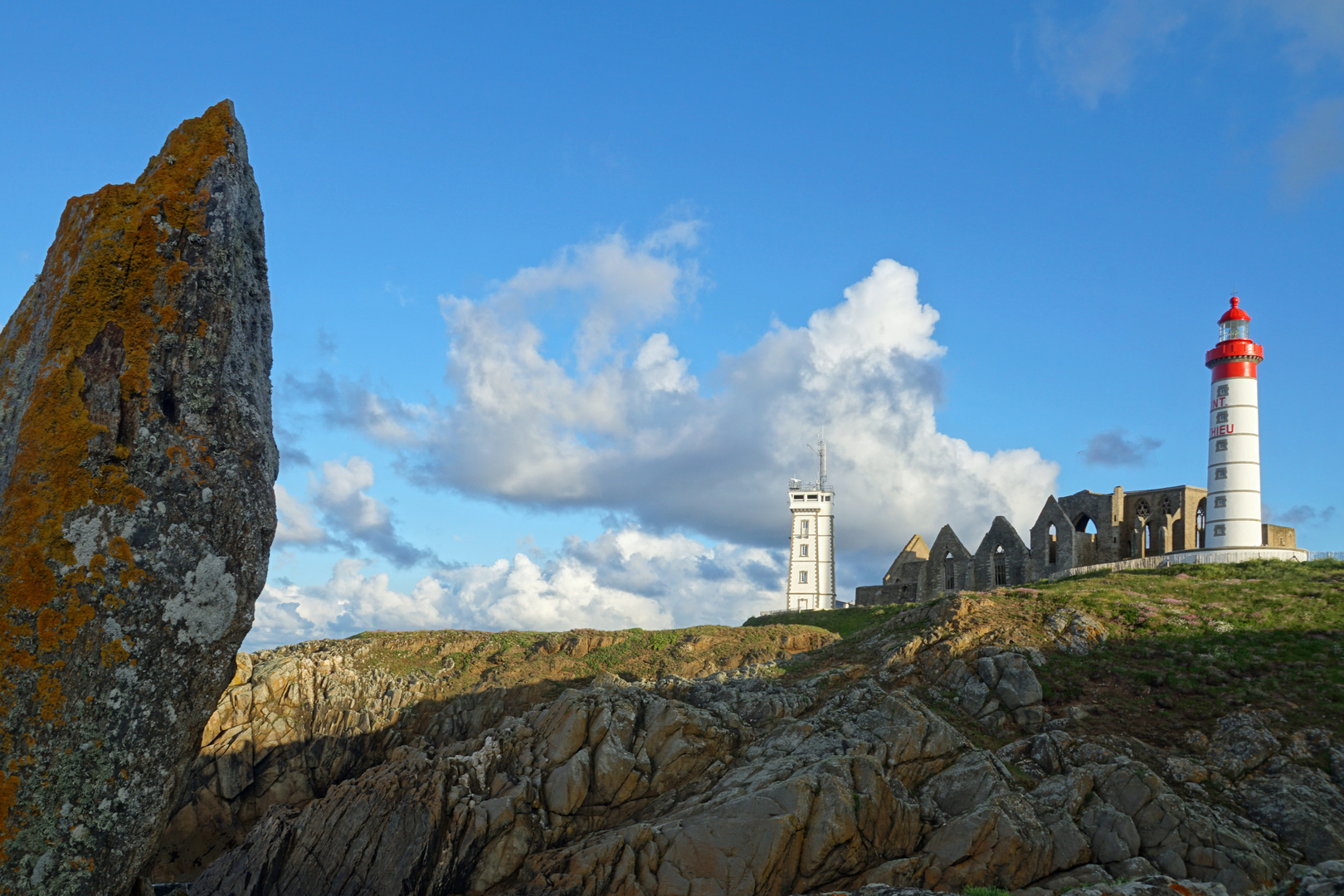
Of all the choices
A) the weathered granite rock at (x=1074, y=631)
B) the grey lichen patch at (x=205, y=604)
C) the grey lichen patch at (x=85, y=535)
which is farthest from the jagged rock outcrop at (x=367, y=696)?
the grey lichen patch at (x=85, y=535)

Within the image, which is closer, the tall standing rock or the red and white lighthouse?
the tall standing rock

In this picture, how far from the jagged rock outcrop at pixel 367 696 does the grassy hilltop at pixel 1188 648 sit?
1300 centimetres

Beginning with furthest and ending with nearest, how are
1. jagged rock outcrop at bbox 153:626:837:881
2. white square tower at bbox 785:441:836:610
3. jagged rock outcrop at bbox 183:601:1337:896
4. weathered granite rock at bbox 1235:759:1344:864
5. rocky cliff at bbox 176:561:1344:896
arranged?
white square tower at bbox 785:441:836:610, jagged rock outcrop at bbox 153:626:837:881, weathered granite rock at bbox 1235:759:1344:864, rocky cliff at bbox 176:561:1344:896, jagged rock outcrop at bbox 183:601:1337:896

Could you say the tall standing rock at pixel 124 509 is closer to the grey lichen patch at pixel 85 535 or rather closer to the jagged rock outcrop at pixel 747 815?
the grey lichen patch at pixel 85 535

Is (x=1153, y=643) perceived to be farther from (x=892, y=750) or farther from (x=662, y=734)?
(x=662, y=734)

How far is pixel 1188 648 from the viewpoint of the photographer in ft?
107

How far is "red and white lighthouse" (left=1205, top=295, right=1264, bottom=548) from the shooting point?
165 feet

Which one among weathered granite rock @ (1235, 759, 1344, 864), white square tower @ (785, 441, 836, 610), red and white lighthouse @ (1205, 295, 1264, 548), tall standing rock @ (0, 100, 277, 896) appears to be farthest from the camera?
white square tower @ (785, 441, 836, 610)

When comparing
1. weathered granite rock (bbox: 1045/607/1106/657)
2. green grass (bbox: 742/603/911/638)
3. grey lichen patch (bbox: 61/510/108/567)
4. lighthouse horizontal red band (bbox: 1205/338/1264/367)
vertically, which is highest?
lighthouse horizontal red band (bbox: 1205/338/1264/367)

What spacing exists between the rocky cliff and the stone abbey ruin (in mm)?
26382

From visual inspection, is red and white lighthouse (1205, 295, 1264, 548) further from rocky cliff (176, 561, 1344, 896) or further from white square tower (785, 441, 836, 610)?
white square tower (785, 441, 836, 610)

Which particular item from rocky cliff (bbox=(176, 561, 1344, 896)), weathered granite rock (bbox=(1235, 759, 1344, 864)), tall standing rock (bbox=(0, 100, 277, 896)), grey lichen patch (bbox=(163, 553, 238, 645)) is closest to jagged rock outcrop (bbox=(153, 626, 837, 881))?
rocky cliff (bbox=(176, 561, 1344, 896))

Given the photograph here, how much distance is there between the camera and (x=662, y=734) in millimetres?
27000

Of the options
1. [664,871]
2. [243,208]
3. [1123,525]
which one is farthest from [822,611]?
[243,208]
